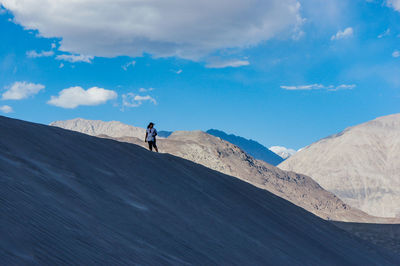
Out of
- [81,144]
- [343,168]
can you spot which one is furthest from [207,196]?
[343,168]

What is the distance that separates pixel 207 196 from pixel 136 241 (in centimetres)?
596

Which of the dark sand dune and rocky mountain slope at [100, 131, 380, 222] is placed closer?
the dark sand dune

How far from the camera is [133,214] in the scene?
309 inches

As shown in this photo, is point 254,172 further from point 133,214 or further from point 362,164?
point 362,164

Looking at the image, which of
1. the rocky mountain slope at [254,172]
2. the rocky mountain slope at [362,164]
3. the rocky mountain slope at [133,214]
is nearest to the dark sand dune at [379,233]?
the rocky mountain slope at [133,214]

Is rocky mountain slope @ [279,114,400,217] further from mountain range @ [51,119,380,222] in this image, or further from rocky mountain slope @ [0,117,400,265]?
rocky mountain slope @ [0,117,400,265]

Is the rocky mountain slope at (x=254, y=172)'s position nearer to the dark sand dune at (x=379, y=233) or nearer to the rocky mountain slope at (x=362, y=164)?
the rocky mountain slope at (x=362, y=164)

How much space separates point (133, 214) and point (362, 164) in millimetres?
106087

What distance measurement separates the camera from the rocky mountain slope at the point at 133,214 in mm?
5285

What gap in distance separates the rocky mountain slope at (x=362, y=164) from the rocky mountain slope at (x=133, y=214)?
7851 centimetres

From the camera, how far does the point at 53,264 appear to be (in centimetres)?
443

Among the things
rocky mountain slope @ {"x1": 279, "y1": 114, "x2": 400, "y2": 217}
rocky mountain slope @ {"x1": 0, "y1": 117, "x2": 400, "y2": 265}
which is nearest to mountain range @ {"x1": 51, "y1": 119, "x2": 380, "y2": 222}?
rocky mountain slope @ {"x1": 279, "y1": 114, "x2": 400, "y2": 217}

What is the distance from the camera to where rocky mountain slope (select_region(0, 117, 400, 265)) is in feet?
17.3

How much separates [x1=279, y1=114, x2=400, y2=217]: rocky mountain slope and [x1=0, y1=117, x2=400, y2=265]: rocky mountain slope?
258 ft
